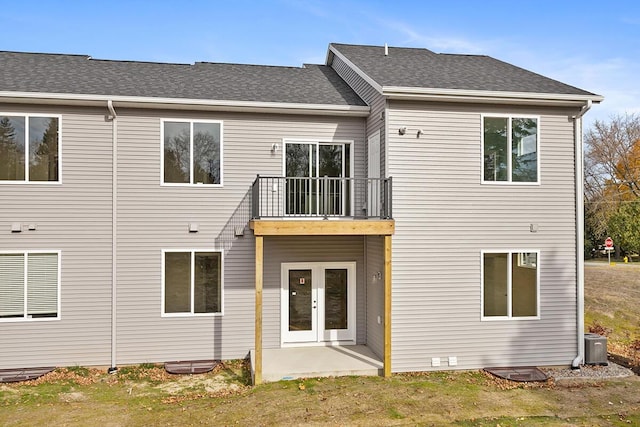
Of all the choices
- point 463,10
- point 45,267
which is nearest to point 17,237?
point 45,267

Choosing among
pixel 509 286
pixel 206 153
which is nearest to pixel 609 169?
pixel 509 286

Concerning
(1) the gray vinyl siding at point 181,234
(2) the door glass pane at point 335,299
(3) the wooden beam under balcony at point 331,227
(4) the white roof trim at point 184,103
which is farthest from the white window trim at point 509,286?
(1) the gray vinyl siding at point 181,234

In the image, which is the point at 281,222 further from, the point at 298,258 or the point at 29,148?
the point at 29,148

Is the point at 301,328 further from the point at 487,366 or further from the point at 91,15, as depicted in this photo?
the point at 91,15

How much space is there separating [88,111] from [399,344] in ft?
27.6

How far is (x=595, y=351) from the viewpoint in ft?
31.8

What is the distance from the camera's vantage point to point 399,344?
356 inches

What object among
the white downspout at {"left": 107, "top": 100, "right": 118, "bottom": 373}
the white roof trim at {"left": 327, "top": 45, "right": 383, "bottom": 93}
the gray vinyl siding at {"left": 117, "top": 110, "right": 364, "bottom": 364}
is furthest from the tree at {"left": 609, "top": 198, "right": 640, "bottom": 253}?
the white downspout at {"left": 107, "top": 100, "right": 118, "bottom": 373}

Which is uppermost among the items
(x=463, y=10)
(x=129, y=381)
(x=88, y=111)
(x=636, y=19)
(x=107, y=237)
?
(x=636, y=19)

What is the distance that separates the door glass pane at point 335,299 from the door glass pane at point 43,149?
6.53 meters

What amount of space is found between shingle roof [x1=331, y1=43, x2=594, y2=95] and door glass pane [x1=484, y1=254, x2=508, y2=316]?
3.86 metres

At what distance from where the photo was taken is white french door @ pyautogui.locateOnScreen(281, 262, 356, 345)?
1034cm

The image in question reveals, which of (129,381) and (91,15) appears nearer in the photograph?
(129,381)

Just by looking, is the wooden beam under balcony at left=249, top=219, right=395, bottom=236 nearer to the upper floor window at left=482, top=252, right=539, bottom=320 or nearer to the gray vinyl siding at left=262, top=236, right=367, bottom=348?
the gray vinyl siding at left=262, top=236, right=367, bottom=348
